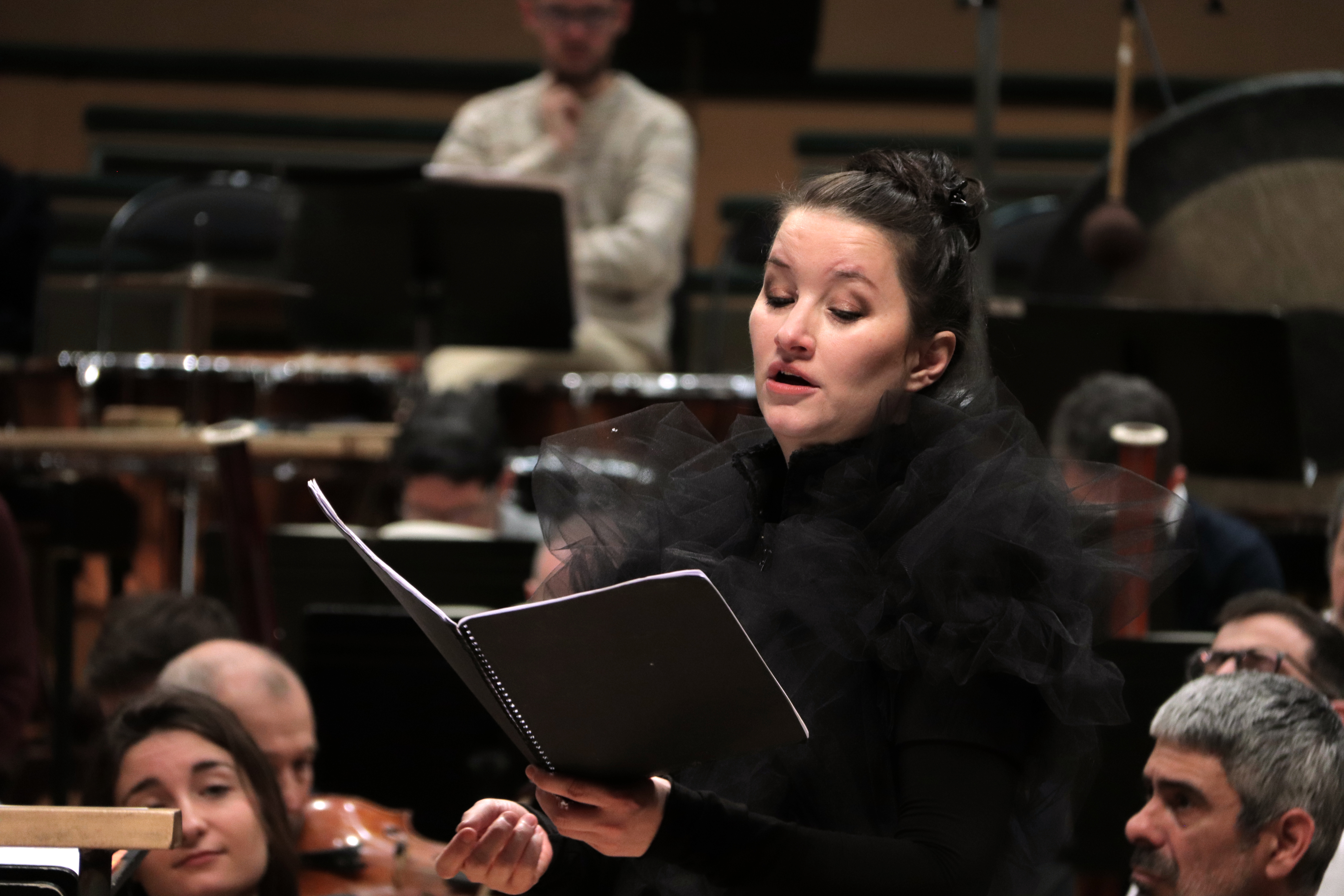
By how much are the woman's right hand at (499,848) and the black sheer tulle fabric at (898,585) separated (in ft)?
0.42

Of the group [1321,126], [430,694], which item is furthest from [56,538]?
[1321,126]

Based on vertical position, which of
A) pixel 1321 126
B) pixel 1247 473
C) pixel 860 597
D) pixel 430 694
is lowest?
pixel 430 694

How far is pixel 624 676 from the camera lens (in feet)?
3.81

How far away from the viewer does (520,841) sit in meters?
1.31

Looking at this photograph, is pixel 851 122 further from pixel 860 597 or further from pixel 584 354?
pixel 860 597

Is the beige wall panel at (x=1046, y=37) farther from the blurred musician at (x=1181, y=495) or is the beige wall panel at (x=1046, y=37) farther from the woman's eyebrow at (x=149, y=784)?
the woman's eyebrow at (x=149, y=784)

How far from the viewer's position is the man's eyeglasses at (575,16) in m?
4.61

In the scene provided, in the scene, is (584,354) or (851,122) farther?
(851,122)

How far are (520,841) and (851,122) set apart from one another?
6.95m

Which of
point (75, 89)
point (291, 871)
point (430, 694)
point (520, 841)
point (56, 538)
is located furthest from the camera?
point (75, 89)

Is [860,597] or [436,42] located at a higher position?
[436,42]

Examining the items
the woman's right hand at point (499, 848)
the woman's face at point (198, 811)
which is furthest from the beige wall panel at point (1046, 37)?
the woman's right hand at point (499, 848)

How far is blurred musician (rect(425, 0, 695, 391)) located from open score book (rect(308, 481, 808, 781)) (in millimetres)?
3399

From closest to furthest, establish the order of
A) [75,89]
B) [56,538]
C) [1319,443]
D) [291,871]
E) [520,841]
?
1. [520,841]
2. [291,871]
3. [56,538]
4. [1319,443]
5. [75,89]
